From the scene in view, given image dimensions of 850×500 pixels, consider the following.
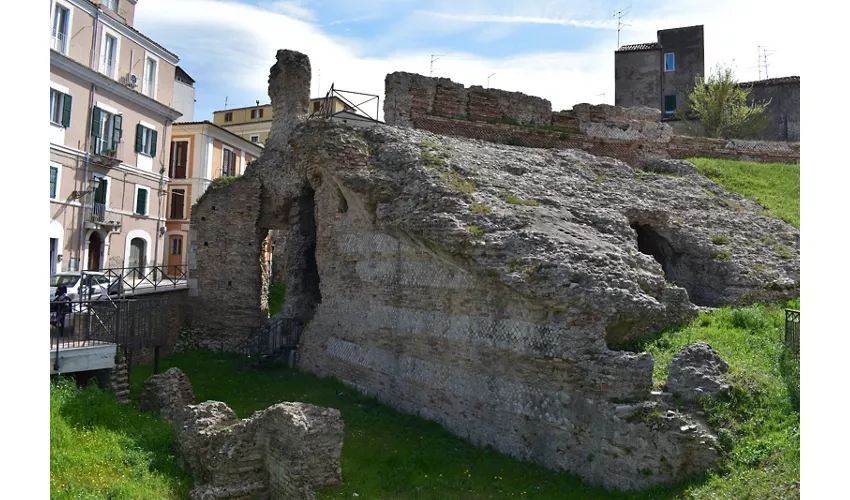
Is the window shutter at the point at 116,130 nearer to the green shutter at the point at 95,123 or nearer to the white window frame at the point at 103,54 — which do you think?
the green shutter at the point at 95,123

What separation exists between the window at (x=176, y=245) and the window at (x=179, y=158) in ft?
10.0

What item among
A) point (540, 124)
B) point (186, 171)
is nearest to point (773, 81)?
point (540, 124)

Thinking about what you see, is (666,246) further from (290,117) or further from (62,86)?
(62,86)

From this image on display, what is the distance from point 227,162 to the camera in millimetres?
31938

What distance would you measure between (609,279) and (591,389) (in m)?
1.63

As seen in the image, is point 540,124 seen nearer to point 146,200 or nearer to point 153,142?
point 153,142

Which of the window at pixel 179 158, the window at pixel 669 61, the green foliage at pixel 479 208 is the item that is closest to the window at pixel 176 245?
the window at pixel 179 158

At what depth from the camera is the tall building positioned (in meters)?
32.9

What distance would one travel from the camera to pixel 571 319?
28.2 ft

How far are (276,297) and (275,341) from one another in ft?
23.4

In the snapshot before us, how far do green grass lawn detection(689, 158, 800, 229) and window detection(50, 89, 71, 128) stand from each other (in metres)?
19.8

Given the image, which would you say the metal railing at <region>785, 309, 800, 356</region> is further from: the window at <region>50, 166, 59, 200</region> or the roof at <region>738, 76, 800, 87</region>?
the roof at <region>738, 76, 800, 87</region>

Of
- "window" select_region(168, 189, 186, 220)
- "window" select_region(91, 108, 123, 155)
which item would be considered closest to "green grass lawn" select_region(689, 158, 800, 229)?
"window" select_region(91, 108, 123, 155)

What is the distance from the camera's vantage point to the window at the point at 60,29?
19750 millimetres
